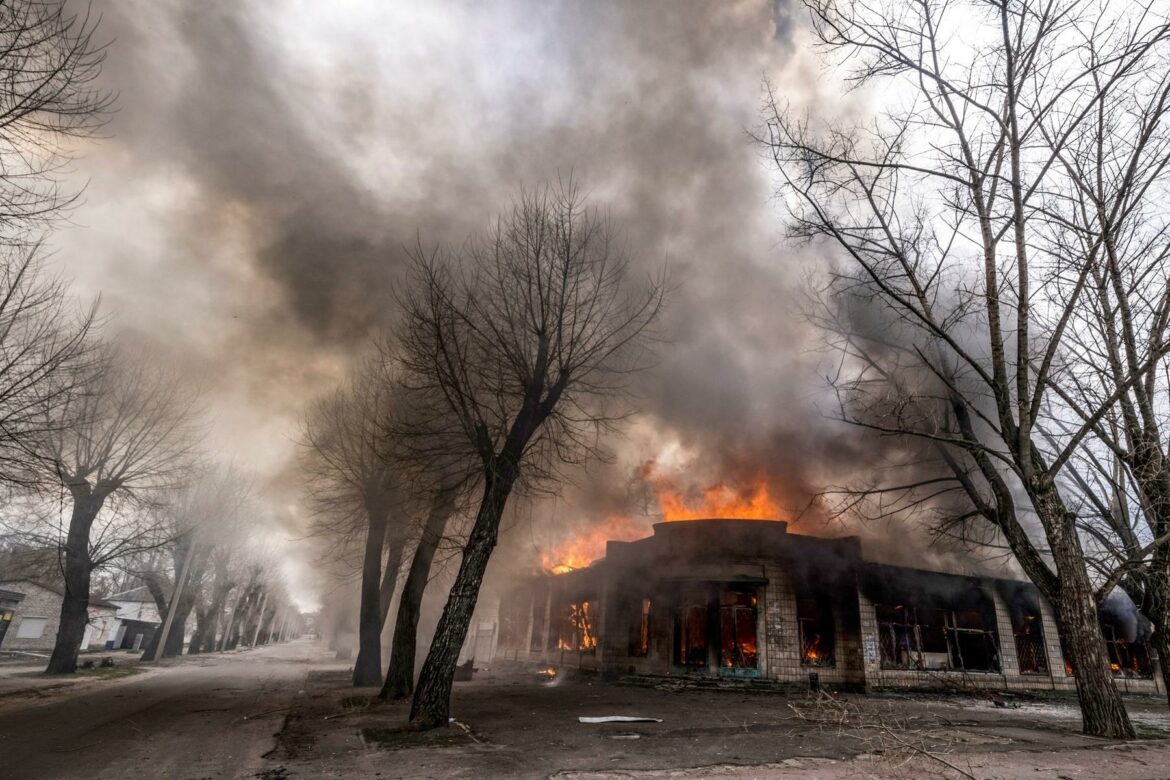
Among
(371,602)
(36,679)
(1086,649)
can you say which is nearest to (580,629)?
(371,602)

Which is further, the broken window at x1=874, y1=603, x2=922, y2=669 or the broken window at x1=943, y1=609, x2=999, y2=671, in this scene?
the broken window at x1=943, y1=609, x2=999, y2=671

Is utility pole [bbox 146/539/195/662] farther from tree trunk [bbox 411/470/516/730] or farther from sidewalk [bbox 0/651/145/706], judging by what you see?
tree trunk [bbox 411/470/516/730]

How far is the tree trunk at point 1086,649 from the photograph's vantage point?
7922mm

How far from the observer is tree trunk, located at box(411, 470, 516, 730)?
8.25 metres

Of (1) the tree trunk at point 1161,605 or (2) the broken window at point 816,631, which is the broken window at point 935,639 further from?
(1) the tree trunk at point 1161,605

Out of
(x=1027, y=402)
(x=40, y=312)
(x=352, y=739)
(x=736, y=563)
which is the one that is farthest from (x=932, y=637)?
(x=40, y=312)

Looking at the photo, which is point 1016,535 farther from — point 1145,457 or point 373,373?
point 373,373

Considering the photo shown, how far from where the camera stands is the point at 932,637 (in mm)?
19391

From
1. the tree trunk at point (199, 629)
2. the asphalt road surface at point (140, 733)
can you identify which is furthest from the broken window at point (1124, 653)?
the tree trunk at point (199, 629)

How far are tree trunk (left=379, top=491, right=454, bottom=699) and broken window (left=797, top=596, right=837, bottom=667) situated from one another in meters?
12.7

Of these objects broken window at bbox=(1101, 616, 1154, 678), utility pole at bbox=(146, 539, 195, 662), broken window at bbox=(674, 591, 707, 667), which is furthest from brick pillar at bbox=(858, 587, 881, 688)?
utility pole at bbox=(146, 539, 195, 662)

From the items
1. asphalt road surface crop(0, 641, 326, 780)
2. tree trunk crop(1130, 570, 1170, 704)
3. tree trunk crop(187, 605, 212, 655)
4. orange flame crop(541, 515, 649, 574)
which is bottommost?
tree trunk crop(187, 605, 212, 655)

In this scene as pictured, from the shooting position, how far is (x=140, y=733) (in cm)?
797

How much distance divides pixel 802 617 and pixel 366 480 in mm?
Answer: 15207
